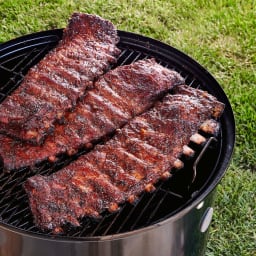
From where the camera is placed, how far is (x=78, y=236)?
2.70m

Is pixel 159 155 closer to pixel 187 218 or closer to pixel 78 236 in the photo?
pixel 187 218

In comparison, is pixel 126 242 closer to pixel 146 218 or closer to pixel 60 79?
pixel 146 218

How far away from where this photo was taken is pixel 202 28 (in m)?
6.21

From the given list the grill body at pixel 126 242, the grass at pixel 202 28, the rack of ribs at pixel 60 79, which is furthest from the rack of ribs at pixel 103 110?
the grass at pixel 202 28

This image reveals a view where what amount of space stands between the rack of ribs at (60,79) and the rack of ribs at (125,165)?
33 cm

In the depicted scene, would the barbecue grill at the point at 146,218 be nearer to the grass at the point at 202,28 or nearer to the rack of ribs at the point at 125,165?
the rack of ribs at the point at 125,165

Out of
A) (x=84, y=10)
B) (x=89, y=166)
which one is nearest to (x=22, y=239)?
(x=89, y=166)

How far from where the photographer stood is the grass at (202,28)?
5.22 meters

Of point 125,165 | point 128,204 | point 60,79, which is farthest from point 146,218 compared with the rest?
point 60,79

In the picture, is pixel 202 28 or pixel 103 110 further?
pixel 202 28

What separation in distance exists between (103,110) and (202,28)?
3.33 metres

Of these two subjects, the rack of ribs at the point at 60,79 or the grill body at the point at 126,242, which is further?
the rack of ribs at the point at 60,79

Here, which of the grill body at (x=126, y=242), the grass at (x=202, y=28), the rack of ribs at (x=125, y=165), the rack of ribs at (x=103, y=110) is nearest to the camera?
the grill body at (x=126, y=242)

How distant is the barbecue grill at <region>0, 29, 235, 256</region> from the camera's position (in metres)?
2.67
